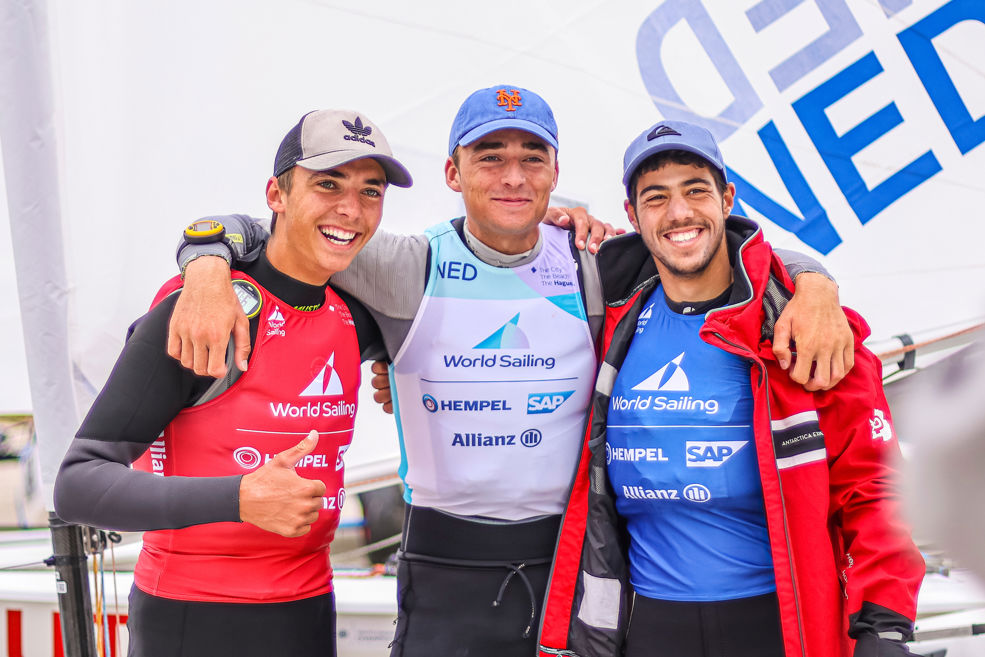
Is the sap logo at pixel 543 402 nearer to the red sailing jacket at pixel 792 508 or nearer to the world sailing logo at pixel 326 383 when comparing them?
the red sailing jacket at pixel 792 508

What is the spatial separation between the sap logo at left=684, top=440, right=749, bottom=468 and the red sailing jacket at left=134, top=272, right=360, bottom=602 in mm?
628

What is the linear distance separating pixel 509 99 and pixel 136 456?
3.21 feet

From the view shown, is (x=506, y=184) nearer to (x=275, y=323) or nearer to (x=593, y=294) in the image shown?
(x=593, y=294)

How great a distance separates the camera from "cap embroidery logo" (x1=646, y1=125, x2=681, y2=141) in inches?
56.7

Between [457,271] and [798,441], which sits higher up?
[457,271]

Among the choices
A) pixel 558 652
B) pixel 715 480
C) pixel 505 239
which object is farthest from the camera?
pixel 505 239

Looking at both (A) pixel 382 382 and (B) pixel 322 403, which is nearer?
(B) pixel 322 403

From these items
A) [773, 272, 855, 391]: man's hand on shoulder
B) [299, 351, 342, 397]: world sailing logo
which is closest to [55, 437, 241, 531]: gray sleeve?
[299, 351, 342, 397]: world sailing logo

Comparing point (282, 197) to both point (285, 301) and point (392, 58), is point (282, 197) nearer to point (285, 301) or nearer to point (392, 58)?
point (285, 301)

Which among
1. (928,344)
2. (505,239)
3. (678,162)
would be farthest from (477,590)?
(928,344)

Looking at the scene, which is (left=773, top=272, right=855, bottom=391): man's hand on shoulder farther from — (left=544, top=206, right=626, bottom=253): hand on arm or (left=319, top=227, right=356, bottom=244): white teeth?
(left=319, top=227, right=356, bottom=244): white teeth

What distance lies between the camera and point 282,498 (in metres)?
1.04

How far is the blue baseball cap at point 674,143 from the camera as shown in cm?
Result: 142

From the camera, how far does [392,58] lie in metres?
2.24
